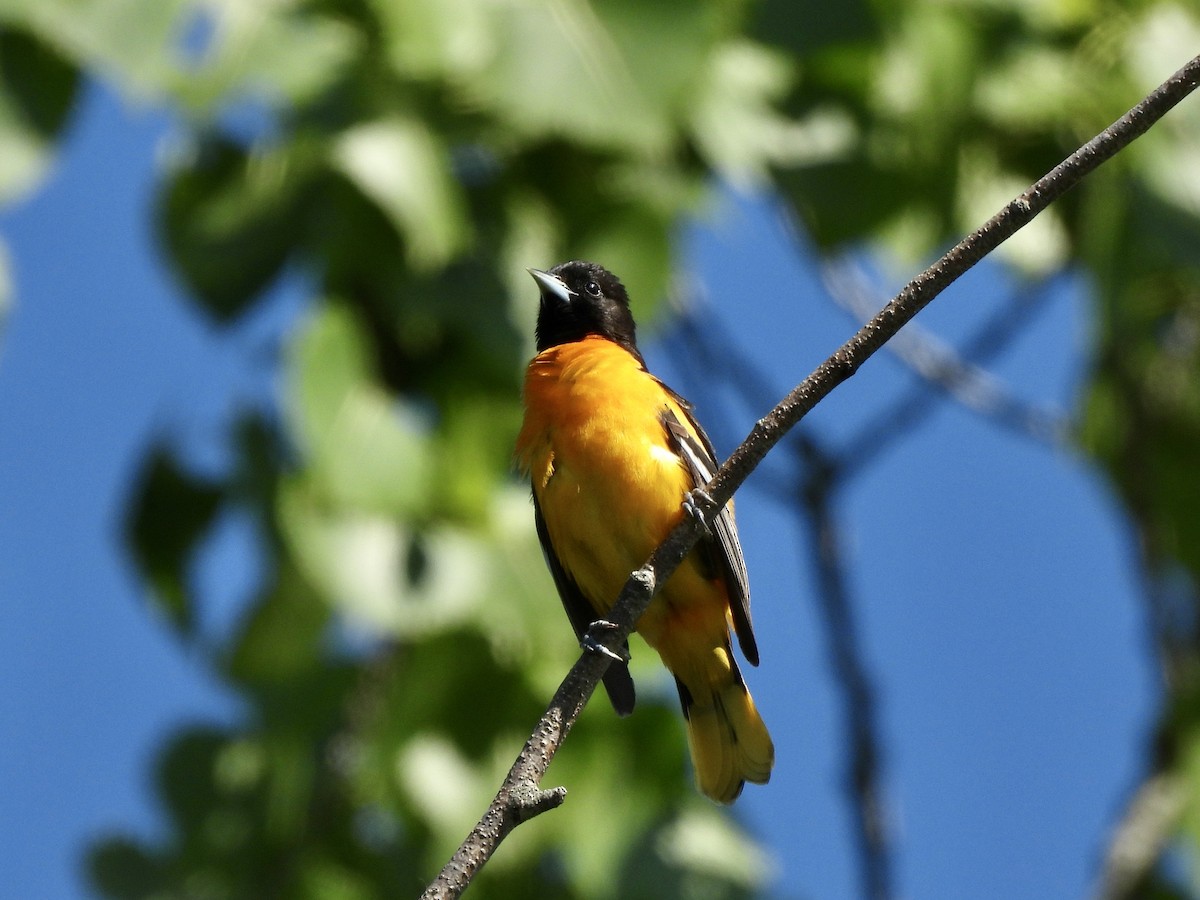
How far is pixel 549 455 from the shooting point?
445 centimetres

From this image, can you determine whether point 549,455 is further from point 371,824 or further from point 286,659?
point 371,824

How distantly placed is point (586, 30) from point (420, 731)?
6.18 feet

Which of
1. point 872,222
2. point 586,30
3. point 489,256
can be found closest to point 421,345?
point 489,256

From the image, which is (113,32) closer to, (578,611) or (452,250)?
(452,250)

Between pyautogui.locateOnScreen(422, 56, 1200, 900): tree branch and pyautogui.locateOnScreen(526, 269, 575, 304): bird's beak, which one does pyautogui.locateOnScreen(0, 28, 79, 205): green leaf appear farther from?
pyautogui.locateOnScreen(422, 56, 1200, 900): tree branch

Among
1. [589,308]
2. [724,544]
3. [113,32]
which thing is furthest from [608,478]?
[113,32]

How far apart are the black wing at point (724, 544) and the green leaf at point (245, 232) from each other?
4.03 ft

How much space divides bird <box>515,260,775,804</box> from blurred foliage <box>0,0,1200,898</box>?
0.18 m

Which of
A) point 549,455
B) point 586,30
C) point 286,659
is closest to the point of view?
point 586,30

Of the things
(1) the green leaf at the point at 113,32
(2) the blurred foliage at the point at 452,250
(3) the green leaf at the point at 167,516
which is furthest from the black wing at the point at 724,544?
(1) the green leaf at the point at 113,32

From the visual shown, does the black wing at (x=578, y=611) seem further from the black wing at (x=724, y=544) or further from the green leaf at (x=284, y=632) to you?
the green leaf at (x=284, y=632)

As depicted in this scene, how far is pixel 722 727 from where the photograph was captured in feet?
14.4

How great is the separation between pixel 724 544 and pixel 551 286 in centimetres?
98

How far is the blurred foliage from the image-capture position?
3828 millimetres
